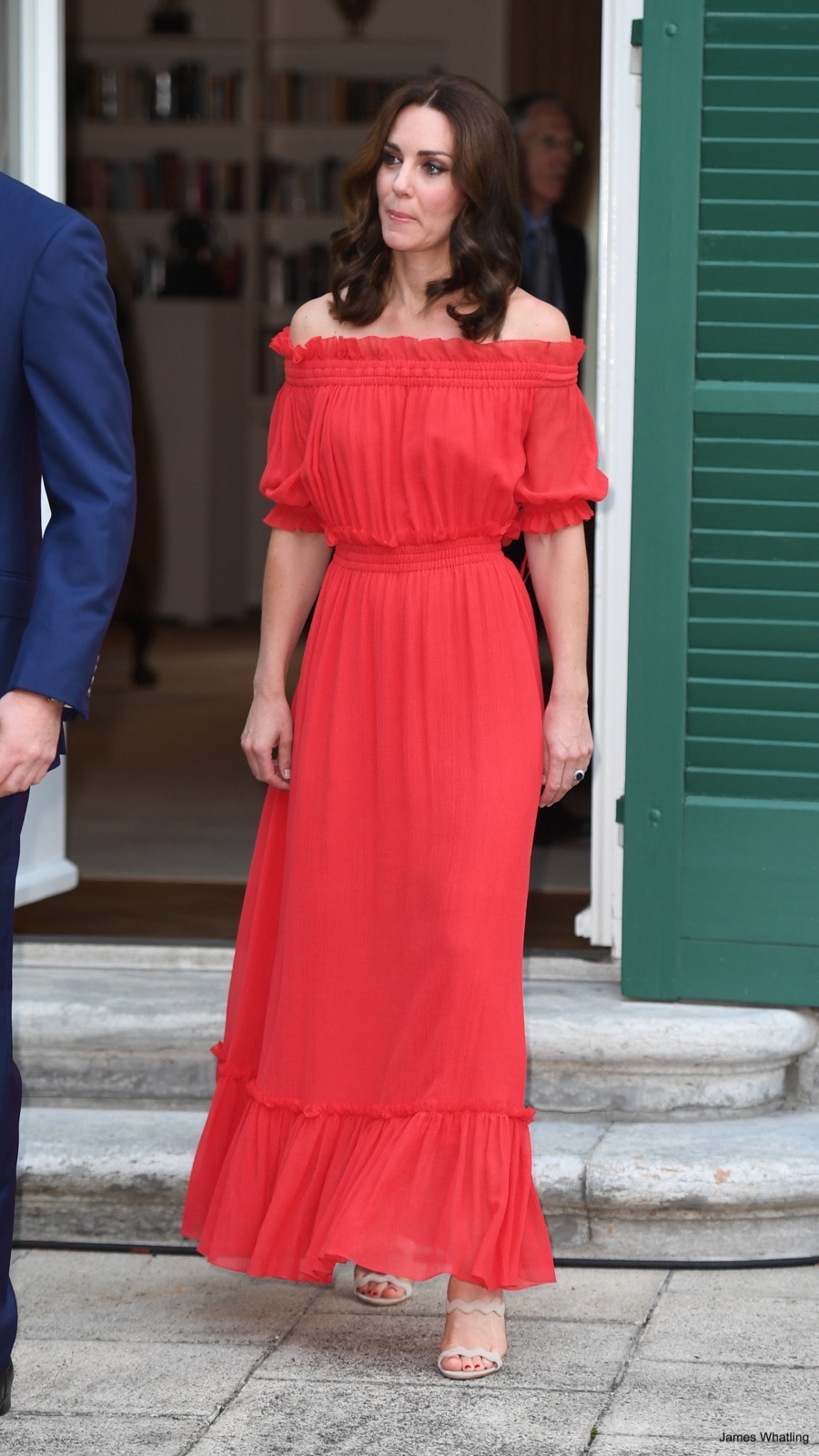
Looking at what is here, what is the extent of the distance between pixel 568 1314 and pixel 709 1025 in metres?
0.67

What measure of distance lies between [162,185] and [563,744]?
922 cm

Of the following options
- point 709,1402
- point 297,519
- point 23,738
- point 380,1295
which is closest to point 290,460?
point 297,519

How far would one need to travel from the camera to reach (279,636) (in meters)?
2.88

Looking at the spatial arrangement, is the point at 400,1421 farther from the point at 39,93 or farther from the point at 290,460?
the point at 39,93

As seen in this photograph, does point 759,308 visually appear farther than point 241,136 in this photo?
No

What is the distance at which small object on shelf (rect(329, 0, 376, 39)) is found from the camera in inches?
440

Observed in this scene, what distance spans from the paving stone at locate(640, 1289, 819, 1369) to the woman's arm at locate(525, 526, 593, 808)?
786 millimetres

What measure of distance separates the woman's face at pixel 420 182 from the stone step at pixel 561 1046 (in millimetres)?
1417

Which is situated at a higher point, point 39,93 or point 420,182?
point 39,93

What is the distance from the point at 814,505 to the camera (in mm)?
3398

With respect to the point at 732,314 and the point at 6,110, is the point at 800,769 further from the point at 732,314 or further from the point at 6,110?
the point at 6,110

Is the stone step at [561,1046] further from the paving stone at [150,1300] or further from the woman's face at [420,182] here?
the woman's face at [420,182]

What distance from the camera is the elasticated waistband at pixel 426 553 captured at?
107 inches

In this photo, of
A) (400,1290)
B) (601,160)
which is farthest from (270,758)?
(601,160)
